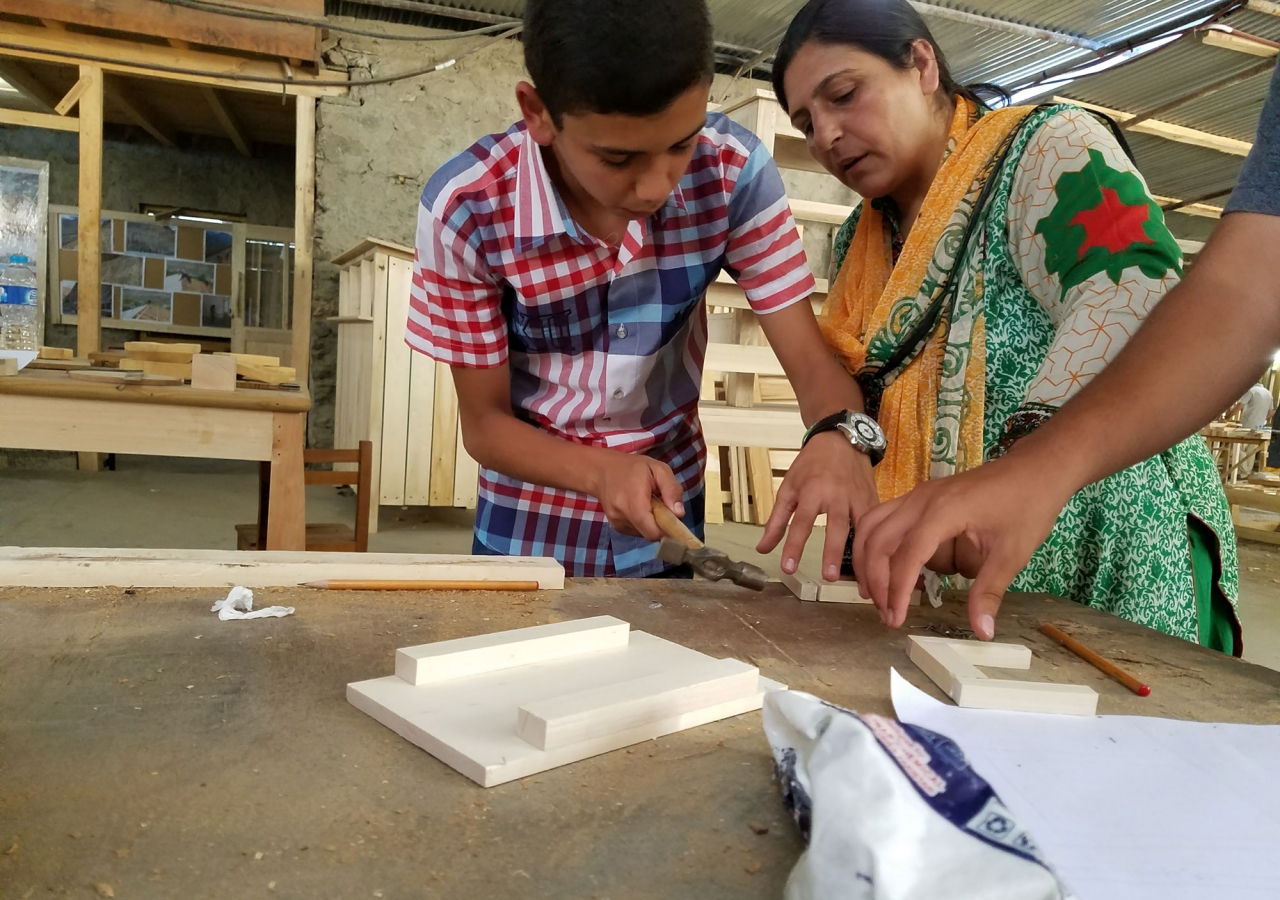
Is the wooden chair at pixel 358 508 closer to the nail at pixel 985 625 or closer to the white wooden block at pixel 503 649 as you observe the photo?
the white wooden block at pixel 503 649

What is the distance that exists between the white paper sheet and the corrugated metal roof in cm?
589

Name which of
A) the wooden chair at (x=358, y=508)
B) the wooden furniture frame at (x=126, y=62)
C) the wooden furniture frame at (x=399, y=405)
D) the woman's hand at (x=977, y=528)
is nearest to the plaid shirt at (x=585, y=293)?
the woman's hand at (x=977, y=528)

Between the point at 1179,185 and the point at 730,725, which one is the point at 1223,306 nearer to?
the point at 730,725

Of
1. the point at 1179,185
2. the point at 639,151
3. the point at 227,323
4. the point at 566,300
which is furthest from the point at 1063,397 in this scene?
the point at 1179,185

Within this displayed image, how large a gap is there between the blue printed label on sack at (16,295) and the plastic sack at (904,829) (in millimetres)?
6801

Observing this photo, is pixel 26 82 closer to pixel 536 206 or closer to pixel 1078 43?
pixel 536 206

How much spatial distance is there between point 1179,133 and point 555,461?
827 cm

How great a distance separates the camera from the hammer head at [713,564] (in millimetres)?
1198

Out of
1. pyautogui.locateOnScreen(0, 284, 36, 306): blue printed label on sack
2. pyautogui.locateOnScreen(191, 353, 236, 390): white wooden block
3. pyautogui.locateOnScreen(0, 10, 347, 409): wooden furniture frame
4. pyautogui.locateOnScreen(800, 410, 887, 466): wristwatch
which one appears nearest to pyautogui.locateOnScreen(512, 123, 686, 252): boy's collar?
pyautogui.locateOnScreen(800, 410, 887, 466): wristwatch

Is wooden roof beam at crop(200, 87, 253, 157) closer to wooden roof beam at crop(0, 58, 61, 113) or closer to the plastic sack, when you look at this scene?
wooden roof beam at crop(0, 58, 61, 113)

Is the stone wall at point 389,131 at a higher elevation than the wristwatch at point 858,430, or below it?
higher

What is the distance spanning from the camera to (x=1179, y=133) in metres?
7.53

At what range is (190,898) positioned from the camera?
491 millimetres

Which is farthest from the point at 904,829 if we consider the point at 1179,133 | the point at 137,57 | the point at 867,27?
the point at 1179,133
